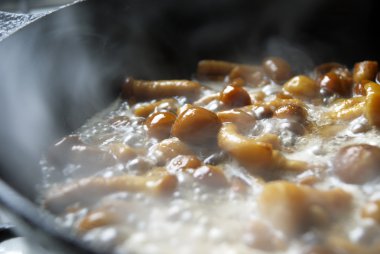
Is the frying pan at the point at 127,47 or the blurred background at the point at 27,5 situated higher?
the blurred background at the point at 27,5

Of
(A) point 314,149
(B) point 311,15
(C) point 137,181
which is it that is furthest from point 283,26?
(C) point 137,181

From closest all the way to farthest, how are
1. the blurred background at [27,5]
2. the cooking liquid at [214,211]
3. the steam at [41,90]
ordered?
the cooking liquid at [214,211] → the steam at [41,90] → the blurred background at [27,5]

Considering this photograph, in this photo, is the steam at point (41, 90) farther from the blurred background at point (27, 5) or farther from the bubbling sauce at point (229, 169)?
the blurred background at point (27, 5)

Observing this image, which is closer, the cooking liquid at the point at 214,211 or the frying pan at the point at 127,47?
the cooking liquid at the point at 214,211

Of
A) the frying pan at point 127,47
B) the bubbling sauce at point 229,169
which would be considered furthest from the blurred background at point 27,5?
the bubbling sauce at point 229,169

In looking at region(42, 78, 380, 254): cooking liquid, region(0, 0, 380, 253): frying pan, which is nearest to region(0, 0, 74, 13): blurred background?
region(0, 0, 380, 253): frying pan

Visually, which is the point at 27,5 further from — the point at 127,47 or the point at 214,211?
the point at 214,211

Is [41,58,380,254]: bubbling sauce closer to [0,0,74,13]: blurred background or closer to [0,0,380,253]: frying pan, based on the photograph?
[0,0,380,253]: frying pan

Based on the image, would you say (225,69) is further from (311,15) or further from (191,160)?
(191,160)
